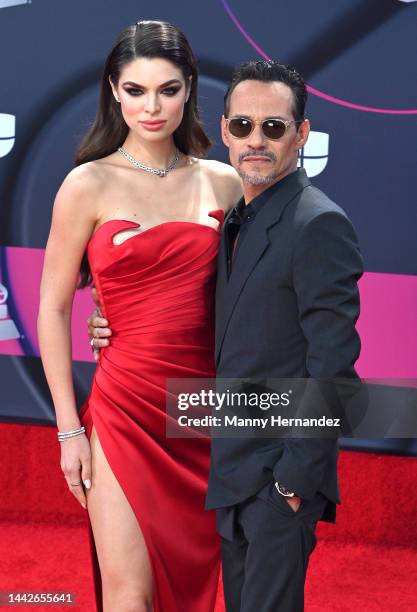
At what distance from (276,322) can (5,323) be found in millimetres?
2264

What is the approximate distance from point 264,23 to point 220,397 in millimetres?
2038

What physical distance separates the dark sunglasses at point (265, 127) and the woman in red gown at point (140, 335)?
1.29 feet

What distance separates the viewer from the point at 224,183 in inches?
115

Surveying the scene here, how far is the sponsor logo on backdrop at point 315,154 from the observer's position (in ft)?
13.1

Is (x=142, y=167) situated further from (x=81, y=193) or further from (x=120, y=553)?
(x=120, y=553)

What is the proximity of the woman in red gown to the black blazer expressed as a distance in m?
0.30

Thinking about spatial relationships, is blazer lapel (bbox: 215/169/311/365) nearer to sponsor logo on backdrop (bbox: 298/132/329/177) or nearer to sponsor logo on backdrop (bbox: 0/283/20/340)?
sponsor logo on backdrop (bbox: 298/132/329/177)

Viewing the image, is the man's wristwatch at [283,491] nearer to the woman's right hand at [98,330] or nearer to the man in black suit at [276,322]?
the man in black suit at [276,322]

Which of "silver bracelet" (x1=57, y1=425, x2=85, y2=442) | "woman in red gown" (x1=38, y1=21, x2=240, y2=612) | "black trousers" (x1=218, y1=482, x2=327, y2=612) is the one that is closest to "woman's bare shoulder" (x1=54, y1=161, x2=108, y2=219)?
"woman in red gown" (x1=38, y1=21, x2=240, y2=612)

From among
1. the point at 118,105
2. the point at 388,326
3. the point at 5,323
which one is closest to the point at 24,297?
the point at 5,323

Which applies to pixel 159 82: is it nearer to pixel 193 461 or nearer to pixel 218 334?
pixel 218 334

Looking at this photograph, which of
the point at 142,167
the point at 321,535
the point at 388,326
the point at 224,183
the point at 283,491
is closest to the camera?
the point at 283,491

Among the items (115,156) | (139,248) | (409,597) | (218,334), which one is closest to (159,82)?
(115,156)

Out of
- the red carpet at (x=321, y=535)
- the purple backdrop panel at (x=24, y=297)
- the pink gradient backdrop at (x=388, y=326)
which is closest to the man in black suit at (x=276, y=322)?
the red carpet at (x=321, y=535)
